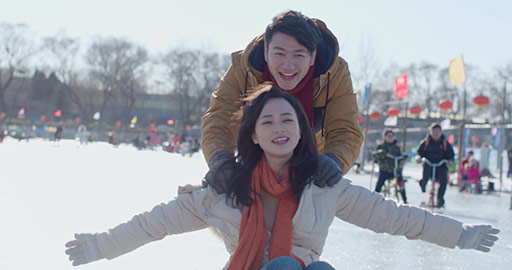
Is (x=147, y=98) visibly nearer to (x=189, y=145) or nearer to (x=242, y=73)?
(x=189, y=145)

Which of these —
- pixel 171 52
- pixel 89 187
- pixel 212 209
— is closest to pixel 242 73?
pixel 212 209

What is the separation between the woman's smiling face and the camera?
2143 millimetres

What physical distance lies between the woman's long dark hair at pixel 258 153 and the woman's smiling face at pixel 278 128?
3 cm

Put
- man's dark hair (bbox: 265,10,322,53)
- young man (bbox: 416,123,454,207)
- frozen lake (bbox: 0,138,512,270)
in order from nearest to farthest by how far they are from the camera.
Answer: man's dark hair (bbox: 265,10,322,53), frozen lake (bbox: 0,138,512,270), young man (bbox: 416,123,454,207)

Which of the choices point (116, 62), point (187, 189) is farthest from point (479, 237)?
point (116, 62)

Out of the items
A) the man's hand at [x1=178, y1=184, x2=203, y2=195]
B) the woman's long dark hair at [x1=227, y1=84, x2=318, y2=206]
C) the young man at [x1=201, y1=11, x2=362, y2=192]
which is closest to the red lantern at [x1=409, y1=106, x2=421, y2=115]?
the young man at [x1=201, y1=11, x2=362, y2=192]

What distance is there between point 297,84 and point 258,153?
0.47m

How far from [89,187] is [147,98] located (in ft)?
216

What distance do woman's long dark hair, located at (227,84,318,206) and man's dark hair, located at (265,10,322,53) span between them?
11.0 inches

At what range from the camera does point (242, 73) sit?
2.71m

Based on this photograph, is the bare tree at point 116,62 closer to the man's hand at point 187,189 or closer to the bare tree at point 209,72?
A: the bare tree at point 209,72

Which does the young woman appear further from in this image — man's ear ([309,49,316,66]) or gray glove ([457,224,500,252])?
man's ear ([309,49,316,66])

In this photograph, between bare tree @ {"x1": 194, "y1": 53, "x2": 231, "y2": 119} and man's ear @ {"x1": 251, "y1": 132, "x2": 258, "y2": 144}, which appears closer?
man's ear @ {"x1": 251, "y1": 132, "x2": 258, "y2": 144}

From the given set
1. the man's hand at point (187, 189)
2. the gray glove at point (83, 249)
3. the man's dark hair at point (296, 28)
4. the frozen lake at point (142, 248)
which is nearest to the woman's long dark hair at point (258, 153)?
the man's hand at point (187, 189)
